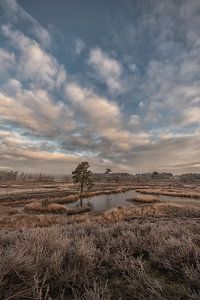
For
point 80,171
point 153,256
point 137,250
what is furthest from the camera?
point 80,171

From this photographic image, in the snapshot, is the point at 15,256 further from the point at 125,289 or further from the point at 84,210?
the point at 84,210

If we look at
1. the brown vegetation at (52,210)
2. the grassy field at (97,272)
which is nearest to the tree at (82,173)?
the brown vegetation at (52,210)

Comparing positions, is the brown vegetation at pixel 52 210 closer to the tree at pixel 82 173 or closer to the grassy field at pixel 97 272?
the tree at pixel 82 173

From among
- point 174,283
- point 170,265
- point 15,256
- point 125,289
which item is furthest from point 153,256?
point 15,256

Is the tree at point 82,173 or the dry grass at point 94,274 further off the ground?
the tree at point 82,173

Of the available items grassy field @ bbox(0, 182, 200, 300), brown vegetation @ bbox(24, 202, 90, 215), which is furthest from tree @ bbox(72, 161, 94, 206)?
grassy field @ bbox(0, 182, 200, 300)

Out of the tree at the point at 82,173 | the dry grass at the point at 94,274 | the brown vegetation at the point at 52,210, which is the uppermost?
the tree at the point at 82,173

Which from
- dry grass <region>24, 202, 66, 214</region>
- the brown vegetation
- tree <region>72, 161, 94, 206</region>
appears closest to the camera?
the brown vegetation

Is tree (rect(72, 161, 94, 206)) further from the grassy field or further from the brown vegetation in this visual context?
the grassy field

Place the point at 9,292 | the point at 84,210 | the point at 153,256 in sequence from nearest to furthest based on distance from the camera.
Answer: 1. the point at 9,292
2. the point at 153,256
3. the point at 84,210

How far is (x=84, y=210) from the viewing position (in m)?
33.3

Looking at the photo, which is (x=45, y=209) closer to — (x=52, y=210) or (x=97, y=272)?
(x=52, y=210)

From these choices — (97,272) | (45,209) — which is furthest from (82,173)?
(97,272)

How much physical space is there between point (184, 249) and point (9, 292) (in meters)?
3.57
